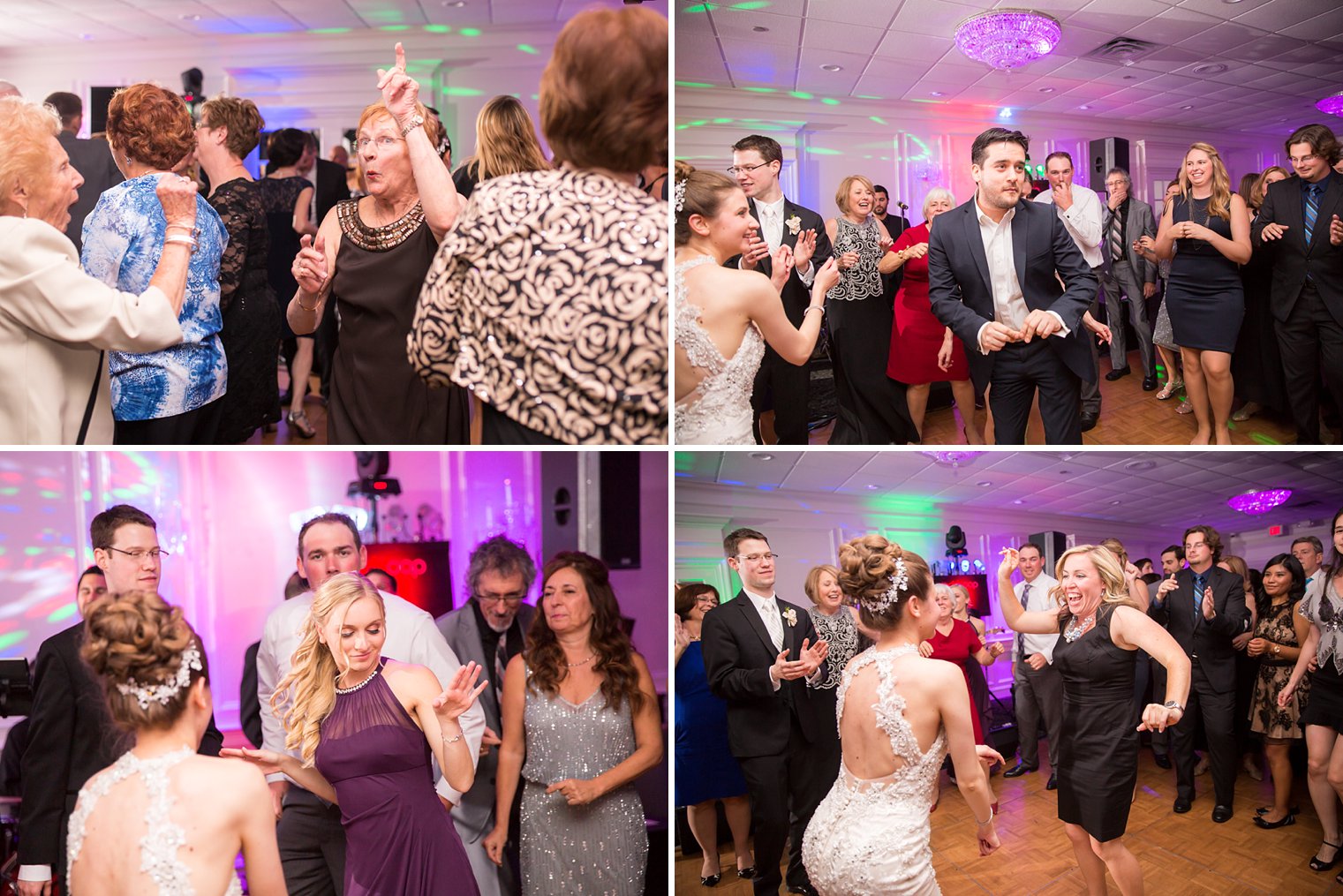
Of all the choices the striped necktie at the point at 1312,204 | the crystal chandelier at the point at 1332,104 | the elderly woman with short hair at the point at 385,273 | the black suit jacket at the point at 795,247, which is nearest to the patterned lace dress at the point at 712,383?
the black suit jacket at the point at 795,247

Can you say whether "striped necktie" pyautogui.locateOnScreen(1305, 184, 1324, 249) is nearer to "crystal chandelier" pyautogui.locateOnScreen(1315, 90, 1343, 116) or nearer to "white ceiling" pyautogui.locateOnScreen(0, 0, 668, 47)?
"crystal chandelier" pyautogui.locateOnScreen(1315, 90, 1343, 116)

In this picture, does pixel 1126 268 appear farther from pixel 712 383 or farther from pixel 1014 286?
pixel 712 383

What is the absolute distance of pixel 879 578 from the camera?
2.39 meters

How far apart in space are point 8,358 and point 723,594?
6.65ft

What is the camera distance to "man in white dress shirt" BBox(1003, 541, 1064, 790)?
2.54m

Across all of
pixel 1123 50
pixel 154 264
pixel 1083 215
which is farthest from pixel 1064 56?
pixel 154 264

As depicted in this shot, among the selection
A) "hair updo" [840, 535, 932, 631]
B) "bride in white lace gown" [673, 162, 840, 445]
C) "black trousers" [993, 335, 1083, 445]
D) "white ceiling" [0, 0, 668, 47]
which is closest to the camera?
"bride in white lace gown" [673, 162, 840, 445]

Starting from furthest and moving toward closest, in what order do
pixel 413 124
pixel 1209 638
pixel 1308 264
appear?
pixel 1308 264 < pixel 1209 638 < pixel 413 124

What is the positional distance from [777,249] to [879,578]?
39.1 inches

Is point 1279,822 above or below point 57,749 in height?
below

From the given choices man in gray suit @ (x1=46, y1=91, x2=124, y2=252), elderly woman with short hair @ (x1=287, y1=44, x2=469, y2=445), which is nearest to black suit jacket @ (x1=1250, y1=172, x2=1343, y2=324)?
elderly woman with short hair @ (x1=287, y1=44, x2=469, y2=445)

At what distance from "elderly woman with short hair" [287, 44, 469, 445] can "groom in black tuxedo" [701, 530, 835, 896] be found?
941mm

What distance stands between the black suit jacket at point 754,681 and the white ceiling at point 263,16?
6.42 feet

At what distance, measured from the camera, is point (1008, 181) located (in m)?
2.56
